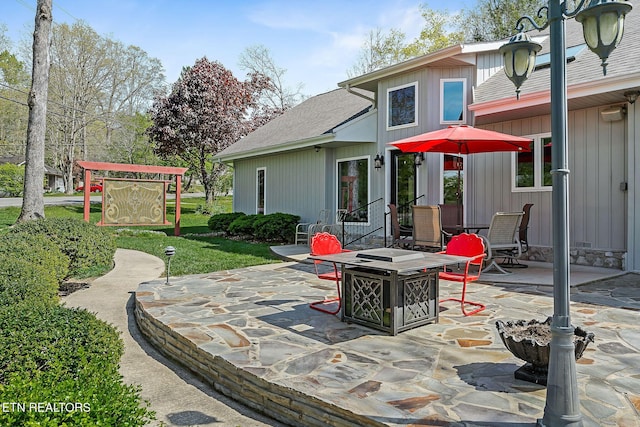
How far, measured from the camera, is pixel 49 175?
43469 mm

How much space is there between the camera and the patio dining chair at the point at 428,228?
23.3ft

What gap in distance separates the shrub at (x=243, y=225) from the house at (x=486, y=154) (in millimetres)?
1131

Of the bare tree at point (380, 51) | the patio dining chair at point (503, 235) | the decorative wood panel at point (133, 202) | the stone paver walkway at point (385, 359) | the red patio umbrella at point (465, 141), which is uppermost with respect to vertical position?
the bare tree at point (380, 51)

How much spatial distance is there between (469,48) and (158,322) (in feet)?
25.8

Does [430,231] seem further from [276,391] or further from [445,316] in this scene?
[276,391]

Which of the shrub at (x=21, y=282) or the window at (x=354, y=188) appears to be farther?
the window at (x=354, y=188)

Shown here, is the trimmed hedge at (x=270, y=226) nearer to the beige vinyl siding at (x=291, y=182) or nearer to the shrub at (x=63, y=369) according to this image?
the beige vinyl siding at (x=291, y=182)

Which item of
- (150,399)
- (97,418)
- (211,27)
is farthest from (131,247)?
(97,418)

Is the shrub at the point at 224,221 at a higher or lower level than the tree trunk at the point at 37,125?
lower

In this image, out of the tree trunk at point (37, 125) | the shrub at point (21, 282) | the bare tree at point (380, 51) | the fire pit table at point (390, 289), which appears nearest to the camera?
the shrub at point (21, 282)

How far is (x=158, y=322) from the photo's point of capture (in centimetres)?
448

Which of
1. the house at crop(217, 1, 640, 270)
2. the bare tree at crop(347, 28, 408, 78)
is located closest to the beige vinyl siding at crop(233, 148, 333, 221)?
the house at crop(217, 1, 640, 270)

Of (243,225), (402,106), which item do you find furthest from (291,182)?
(402,106)

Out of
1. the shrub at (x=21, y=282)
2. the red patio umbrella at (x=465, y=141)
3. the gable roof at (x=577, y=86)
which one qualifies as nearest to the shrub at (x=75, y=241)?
the shrub at (x=21, y=282)
